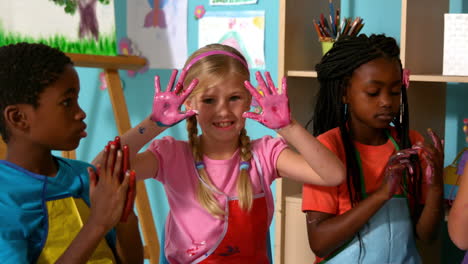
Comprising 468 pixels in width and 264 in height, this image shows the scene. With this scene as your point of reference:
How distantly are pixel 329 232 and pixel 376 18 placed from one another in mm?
1078

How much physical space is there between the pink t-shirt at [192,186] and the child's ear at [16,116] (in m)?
0.43

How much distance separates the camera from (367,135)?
1.64 m

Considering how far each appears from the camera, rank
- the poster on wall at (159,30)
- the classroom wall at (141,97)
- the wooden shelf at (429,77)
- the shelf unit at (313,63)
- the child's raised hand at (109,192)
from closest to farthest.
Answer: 1. the child's raised hand at (109,192)
2. the wooden shelf at (429,77)
3. the shelf unit at (313,63)
4. the classroom wall at (141,97)
5. the poster on wall at (159,30)

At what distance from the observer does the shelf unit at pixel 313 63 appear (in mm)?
1953

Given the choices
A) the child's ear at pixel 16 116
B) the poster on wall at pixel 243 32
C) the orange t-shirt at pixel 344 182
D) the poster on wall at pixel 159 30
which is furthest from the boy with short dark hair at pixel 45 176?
the poster on wall at pixel 159 30

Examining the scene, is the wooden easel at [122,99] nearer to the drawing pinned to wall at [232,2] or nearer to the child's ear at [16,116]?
the drawing pinned to wall at [232,2]

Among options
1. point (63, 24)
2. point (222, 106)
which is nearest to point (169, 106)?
point (222, 106)

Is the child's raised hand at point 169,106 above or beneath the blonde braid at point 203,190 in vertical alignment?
above

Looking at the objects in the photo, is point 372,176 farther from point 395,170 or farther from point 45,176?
point 45,176

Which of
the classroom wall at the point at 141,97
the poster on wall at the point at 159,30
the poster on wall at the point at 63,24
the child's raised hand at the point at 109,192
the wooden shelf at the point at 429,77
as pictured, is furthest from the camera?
the poster on wall at the point at 159,30

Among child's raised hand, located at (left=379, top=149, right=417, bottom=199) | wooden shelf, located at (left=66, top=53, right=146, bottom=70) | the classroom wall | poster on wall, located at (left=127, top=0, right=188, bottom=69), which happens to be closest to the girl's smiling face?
child's raised hand, located at (left=379, top=149, right=417, bottom=199)

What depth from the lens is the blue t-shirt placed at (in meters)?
1.11

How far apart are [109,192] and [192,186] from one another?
18.0 inches

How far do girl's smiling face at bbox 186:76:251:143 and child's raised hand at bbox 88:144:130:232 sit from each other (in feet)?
1.48
